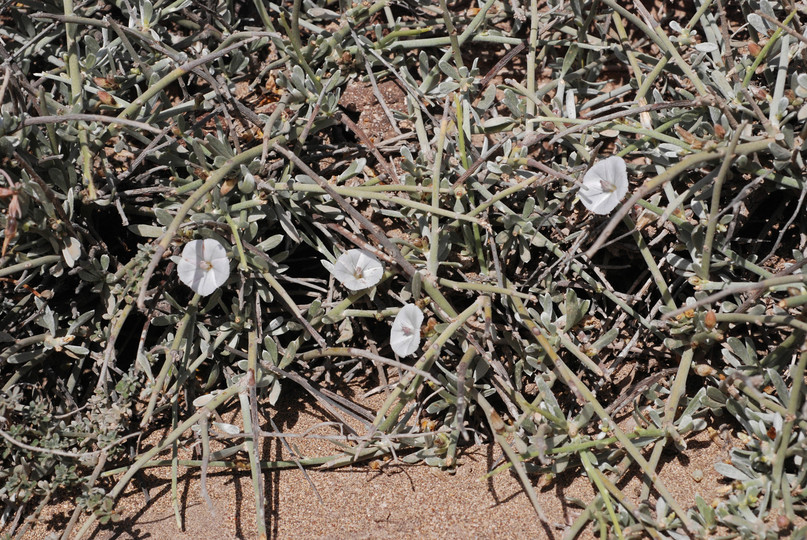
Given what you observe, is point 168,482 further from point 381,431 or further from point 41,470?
point 381,431

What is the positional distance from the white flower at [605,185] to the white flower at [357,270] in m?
0.40

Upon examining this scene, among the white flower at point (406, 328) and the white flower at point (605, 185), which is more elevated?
the white flower at point (605, 185)

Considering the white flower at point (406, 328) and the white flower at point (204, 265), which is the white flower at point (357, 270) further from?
the white flower at point (204, 265)

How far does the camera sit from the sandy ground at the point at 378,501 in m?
1.25

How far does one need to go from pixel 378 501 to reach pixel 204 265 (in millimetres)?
541

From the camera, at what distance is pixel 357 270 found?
135 cm

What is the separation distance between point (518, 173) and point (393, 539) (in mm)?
751

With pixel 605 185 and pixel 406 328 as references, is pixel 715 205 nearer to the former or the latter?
pixel 605 185

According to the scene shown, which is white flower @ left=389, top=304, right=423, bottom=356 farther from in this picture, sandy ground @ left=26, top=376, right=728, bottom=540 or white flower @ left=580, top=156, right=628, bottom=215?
white flower @ left=580, top=156, right=628, bottom=215

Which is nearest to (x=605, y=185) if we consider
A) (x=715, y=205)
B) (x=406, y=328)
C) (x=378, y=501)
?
(x=715, y=205)

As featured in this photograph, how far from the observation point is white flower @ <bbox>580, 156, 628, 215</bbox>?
1.23 metres

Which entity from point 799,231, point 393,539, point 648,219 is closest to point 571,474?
point 393,539

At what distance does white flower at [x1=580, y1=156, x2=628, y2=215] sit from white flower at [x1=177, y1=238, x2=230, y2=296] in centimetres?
66

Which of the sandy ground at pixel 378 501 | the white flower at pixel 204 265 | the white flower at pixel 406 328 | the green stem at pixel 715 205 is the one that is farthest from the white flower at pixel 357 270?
the green stem at pixel 715 205
